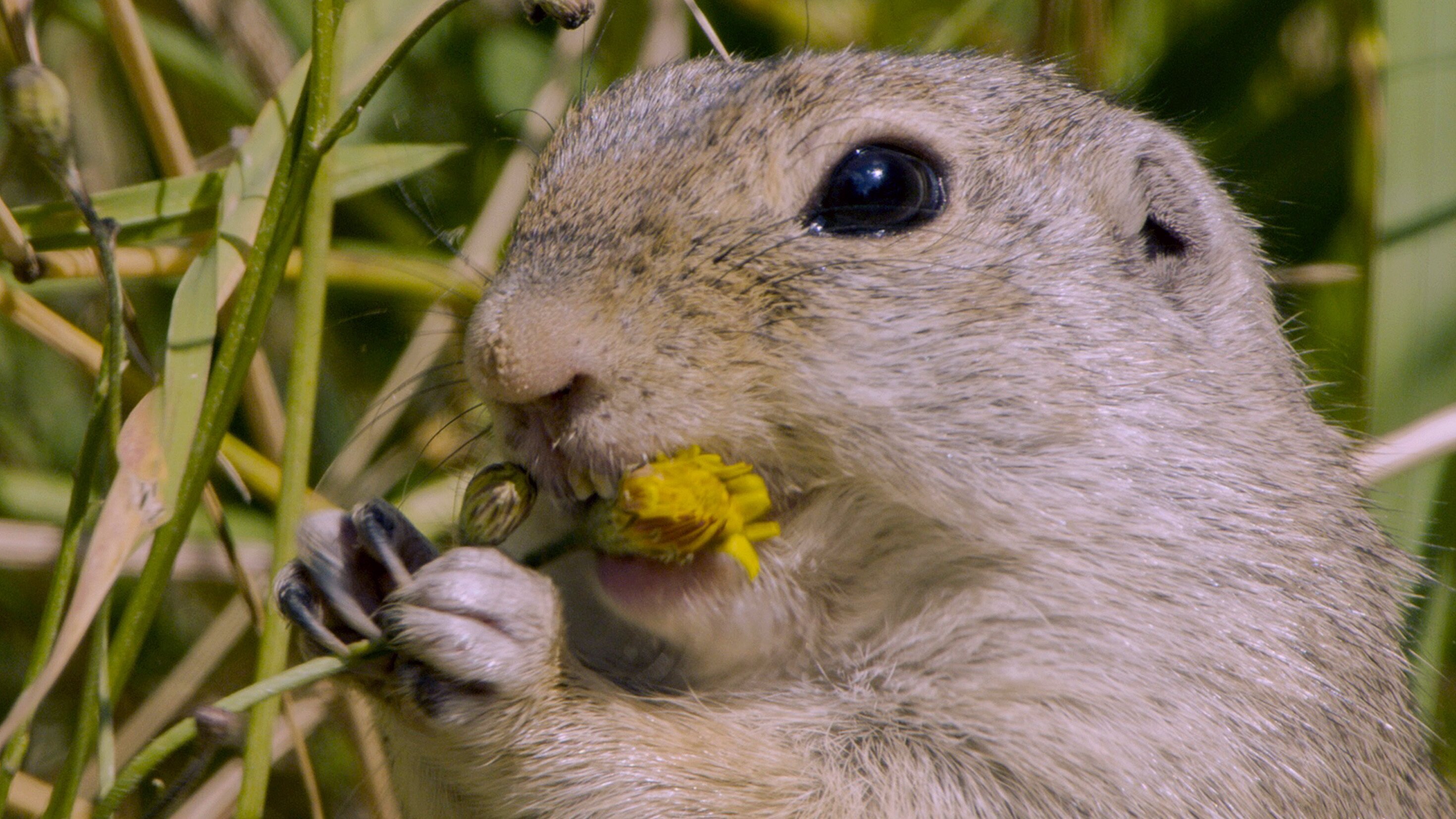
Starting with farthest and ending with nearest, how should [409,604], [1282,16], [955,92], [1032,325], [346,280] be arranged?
1. [1282,16]
2. [346,280]
3. [955,92]
4. [1032,325]
5. [409,604]

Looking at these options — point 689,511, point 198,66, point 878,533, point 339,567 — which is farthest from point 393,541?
point 198,66

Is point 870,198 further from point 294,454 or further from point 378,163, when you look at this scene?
point 378,163

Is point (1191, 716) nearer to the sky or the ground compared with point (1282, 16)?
nearer to the ground

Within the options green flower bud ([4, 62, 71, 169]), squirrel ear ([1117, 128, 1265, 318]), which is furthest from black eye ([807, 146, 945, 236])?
green flower bud ([4, 62, 71, 169])

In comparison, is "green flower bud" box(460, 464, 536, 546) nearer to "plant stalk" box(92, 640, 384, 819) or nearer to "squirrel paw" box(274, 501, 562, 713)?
"squirrel paw" box(274, 501, 562, 713)

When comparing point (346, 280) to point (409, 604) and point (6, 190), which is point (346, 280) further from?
point (409, 604)

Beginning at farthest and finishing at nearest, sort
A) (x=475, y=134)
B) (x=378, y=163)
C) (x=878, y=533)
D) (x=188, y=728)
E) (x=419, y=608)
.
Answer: (x=475, y=134), (x=378, y=163), (x=878, y=533), (x=419, y=608), (x=188, y=728)

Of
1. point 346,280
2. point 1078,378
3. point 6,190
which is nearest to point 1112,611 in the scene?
point 1078,378

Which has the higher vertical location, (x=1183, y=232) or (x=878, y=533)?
(x=1183, y=232)
